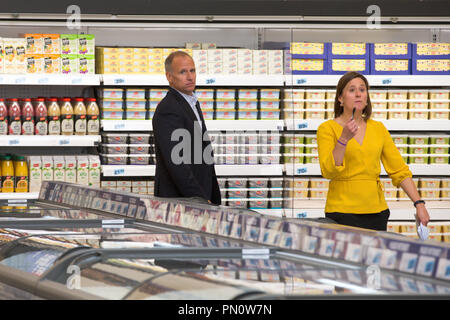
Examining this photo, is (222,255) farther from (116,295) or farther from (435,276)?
(435,276)

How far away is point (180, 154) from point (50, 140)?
2.01m

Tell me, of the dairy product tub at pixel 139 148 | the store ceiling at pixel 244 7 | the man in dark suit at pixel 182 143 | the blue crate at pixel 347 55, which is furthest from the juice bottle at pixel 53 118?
→ the blue crate at pixel 347 55

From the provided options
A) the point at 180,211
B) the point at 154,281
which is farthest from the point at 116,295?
the point at 180,211

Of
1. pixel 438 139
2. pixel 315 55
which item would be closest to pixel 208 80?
pixel 315 55

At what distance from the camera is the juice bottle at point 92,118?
5223 millimetres

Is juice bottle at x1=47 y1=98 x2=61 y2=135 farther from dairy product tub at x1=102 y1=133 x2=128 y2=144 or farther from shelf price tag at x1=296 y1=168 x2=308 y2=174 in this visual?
shelf price tag at x1=296 y1=168 x2=308 y2=174

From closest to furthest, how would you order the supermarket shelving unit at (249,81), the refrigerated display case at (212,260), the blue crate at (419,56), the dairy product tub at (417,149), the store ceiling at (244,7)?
the refrigerated display case at (212,260) → the store ceiling at (244,7) → the supermarket shelving unit at (249,81) → the blue crate at (419,56) → the dairy product tub at (417,149)

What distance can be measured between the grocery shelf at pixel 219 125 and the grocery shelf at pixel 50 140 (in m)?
0.14

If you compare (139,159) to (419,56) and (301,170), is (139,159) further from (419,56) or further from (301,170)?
(419,56)

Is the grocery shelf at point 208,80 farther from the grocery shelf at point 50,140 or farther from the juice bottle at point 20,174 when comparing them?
the juice bottle at point 20,174

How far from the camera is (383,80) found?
533 centimetres

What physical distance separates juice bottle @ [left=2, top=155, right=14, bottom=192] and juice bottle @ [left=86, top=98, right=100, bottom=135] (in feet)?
1.88

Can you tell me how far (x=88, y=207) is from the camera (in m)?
2.94
